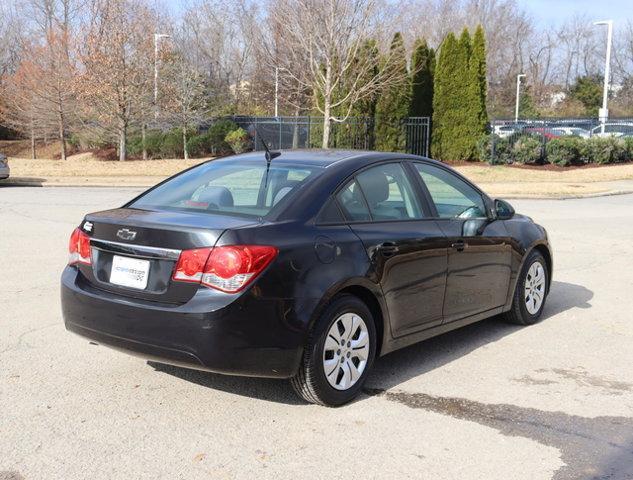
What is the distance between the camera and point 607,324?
6445 mm

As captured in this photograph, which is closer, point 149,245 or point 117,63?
point 149,245

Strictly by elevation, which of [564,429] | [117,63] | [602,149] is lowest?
[564,429]

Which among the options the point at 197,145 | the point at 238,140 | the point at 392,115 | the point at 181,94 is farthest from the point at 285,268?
the point at 197,145

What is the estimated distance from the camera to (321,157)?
5.08 meters

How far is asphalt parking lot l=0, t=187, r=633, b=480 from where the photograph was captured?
3.61 metres

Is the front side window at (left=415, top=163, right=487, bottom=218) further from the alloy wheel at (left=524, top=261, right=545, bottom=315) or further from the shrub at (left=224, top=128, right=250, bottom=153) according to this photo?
the shrub at (left=224, top=128, right=250, bottom=153)

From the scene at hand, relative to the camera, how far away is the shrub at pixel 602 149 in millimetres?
28484

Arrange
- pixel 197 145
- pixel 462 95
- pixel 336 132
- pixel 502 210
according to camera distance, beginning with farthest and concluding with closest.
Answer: pixel 197 145
pixel 336 132
pixel 462 95
pixel 502 210

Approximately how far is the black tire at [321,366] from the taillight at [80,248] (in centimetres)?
151

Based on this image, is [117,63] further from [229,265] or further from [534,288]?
[229,265]

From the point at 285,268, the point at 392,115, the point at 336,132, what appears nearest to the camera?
the point at 285,268

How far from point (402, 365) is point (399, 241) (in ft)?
3.28

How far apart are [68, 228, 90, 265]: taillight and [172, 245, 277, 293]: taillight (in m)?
0.95

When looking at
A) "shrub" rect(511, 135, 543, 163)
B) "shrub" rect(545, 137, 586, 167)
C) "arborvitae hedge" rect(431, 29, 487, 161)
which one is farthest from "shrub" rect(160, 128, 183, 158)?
"shrub" rect(545, 137, 586, 167)
